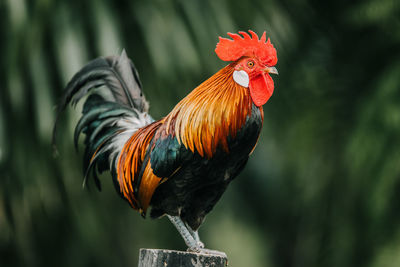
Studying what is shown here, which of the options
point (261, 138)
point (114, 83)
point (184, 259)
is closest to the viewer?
point (184, 259)

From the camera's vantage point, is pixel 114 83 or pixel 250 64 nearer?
pixel 250 64

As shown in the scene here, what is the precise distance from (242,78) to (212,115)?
19 centimetres

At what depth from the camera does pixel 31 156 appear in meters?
5.63

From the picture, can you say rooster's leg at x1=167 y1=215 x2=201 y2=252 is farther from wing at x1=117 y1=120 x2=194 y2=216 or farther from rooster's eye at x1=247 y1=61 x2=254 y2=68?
rooster's eye at x1=247 y1=61 x2=254 y2=68

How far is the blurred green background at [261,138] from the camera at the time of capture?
17.5 feet

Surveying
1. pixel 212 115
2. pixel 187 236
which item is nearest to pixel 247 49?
pixel 212 115

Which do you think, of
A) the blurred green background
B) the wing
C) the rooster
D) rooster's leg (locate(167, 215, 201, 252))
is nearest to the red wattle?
the rooster

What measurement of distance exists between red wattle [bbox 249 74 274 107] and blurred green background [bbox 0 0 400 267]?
9.42 ft

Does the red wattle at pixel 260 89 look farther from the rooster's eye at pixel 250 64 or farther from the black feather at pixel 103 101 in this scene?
the black feather at pixel 103 101

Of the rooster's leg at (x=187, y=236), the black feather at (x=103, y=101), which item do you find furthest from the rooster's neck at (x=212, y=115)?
the black feather at (x=103, y=101)

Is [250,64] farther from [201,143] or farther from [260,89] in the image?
[201,143]

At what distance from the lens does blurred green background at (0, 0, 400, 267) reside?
534 cm

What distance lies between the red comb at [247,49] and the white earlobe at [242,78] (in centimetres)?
6

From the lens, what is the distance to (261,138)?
22.0 feet
